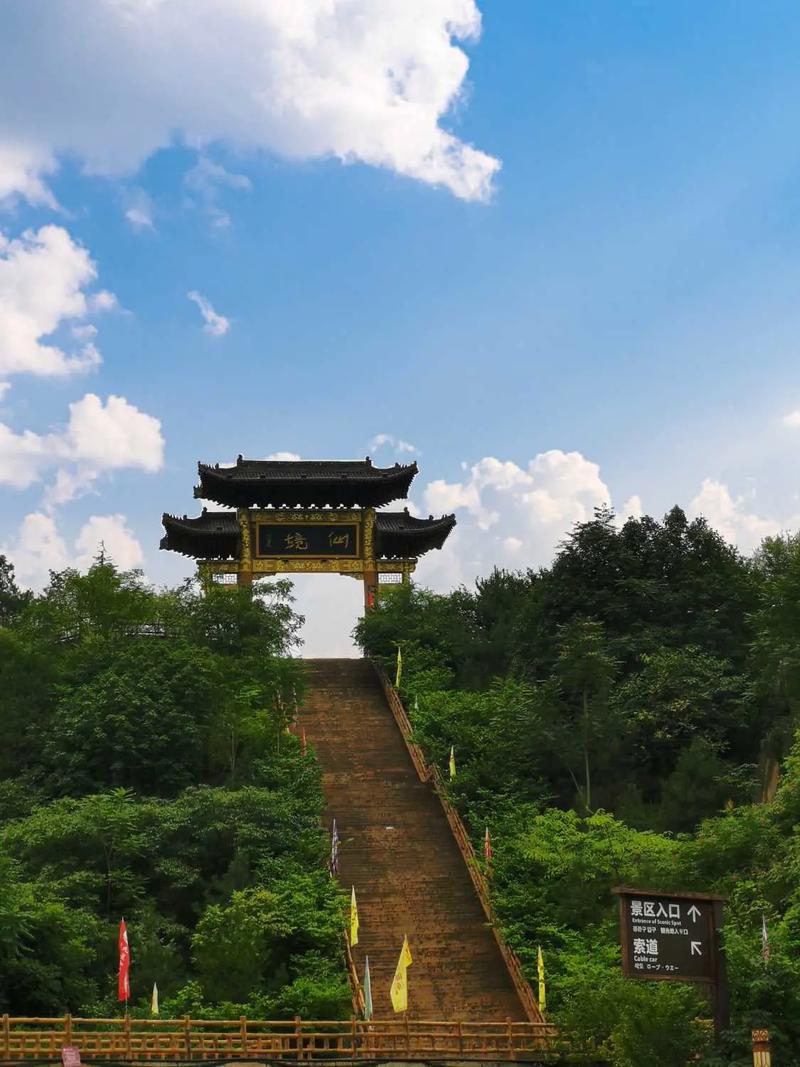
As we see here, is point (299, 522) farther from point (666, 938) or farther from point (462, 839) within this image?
point (666, 938)

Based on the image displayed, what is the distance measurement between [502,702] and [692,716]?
5.29 metres

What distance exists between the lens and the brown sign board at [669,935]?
788 inches

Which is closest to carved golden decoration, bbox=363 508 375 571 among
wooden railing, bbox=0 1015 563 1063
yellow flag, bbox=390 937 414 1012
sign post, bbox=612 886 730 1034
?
yellow flag, bbox=390 937 414 1012

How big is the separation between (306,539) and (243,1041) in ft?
104

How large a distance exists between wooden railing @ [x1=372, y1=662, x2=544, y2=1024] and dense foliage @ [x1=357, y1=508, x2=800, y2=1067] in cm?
35

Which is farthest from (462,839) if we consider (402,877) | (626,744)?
(626,744)

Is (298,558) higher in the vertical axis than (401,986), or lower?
higher

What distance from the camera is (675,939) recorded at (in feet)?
66.1

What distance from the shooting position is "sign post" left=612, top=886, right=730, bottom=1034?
2002cm

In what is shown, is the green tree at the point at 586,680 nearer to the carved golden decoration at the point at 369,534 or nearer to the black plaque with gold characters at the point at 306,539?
the carved golden decoration at the point at 369,534

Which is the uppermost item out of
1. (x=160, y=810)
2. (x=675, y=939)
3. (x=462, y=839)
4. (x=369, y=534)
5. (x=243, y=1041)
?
(x=369, y=534)

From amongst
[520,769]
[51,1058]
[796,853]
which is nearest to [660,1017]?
[796,853]

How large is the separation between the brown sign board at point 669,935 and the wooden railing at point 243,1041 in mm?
4064

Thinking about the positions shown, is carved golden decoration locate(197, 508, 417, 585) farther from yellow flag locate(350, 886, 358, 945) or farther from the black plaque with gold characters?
yellow flag locate(350, 886, 358, 945)
